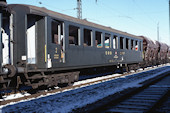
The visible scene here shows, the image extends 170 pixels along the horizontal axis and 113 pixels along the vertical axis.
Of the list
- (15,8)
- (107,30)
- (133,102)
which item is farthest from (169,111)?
(107,30)

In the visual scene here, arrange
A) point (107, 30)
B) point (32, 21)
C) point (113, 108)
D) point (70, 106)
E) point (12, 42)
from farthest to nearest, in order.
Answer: point (107, 30) < point (32, 21) < point (12, 42) < point (70, 106) < point (113, 108)

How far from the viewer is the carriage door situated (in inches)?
323

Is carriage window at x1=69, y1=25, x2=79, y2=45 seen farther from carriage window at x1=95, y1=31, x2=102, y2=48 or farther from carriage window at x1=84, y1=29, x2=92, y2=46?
carriage window at x1=95, y1=31, x2=102, y2=48

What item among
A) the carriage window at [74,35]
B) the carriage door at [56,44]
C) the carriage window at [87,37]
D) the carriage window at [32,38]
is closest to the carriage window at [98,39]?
the carriage window at [87,37]

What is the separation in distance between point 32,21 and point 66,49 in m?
1.90

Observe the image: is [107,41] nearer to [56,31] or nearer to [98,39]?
[98,39]

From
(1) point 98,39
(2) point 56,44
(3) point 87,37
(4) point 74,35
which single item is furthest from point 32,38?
(1) point 98,39

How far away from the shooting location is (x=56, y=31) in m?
8.90

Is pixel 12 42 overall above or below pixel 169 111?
above

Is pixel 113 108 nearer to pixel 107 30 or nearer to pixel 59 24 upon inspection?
pixel 59 24

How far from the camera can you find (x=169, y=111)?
16.6 ft

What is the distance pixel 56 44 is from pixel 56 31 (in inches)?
29.1

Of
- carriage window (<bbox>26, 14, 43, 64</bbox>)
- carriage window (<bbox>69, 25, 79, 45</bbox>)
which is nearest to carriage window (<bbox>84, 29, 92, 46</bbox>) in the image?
carriage window (<bbox>69, 25, 79, 45</bbox>)

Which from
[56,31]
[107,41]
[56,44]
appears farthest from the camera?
[107,41]
